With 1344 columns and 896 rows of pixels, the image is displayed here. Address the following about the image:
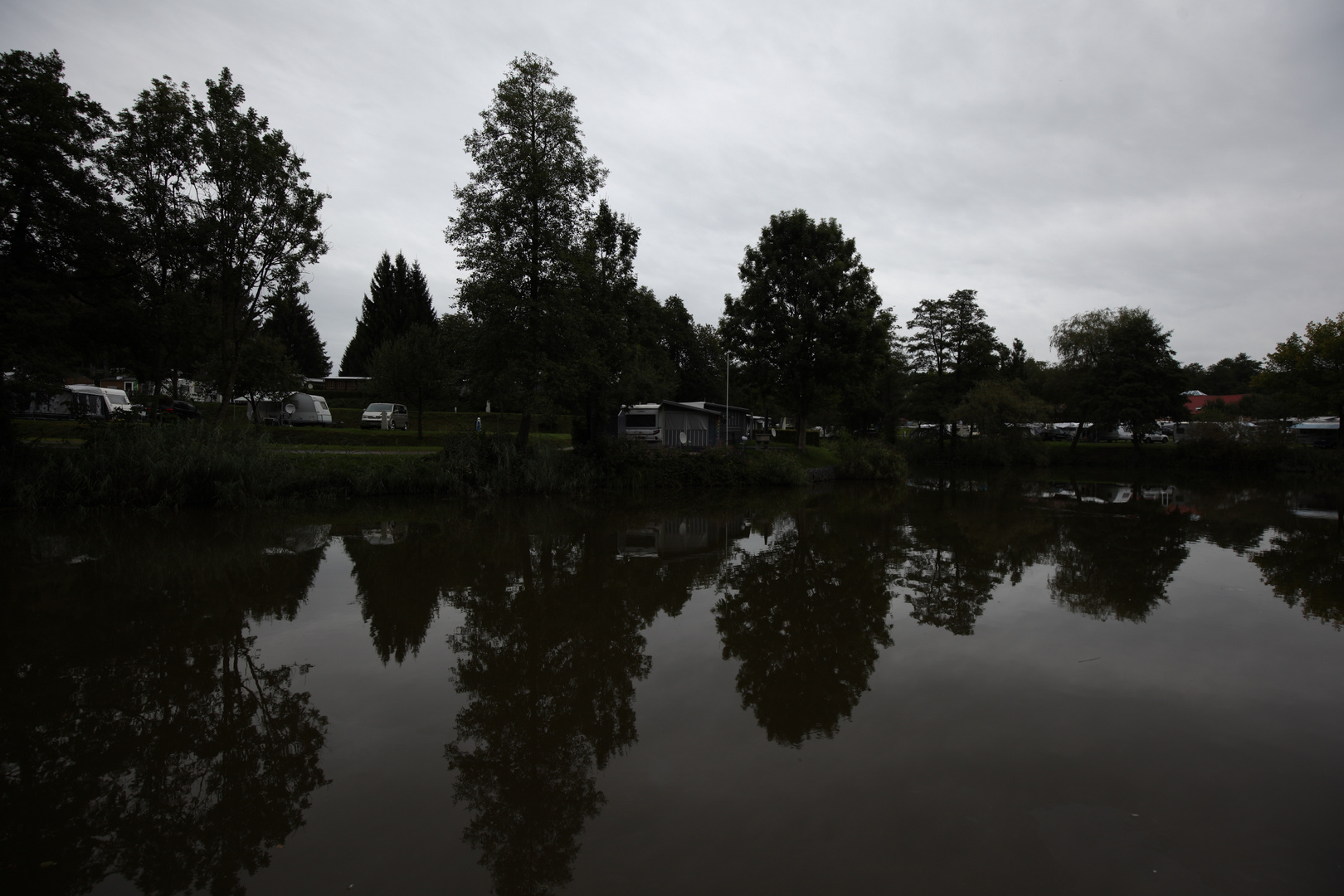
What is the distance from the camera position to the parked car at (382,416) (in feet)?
111

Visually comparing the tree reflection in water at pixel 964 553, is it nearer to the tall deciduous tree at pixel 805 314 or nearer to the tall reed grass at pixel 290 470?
the tall reed grass at pixel 290 470

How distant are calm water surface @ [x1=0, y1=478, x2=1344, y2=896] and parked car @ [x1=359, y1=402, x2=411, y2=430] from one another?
81.4 feet

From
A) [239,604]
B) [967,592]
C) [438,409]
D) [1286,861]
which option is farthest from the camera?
[438,409]

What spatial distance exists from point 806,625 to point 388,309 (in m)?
54.6

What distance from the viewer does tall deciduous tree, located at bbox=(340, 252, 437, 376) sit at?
53.8 metres

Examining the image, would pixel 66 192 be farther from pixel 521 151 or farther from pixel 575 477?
pixel 575 477

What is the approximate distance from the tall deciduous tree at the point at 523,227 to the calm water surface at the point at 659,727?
10.3 metres

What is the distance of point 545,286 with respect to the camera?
63.9ft

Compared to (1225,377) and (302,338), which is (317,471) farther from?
(1225,377)

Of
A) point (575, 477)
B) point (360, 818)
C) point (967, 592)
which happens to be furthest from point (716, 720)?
point (575, 477)

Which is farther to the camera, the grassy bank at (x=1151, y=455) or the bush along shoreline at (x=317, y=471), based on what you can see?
the grassy bank at (x=1151, y=455)

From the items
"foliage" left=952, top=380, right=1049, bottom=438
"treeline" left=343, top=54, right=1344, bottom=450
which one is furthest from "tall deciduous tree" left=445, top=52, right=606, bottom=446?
"foliage" left=952, top=380, right=1049, bottom=438

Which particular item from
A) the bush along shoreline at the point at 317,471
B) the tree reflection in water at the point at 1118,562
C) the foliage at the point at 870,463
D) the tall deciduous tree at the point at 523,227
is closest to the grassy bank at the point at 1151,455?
the foliage at the point at 870,463

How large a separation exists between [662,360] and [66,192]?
28.4m
